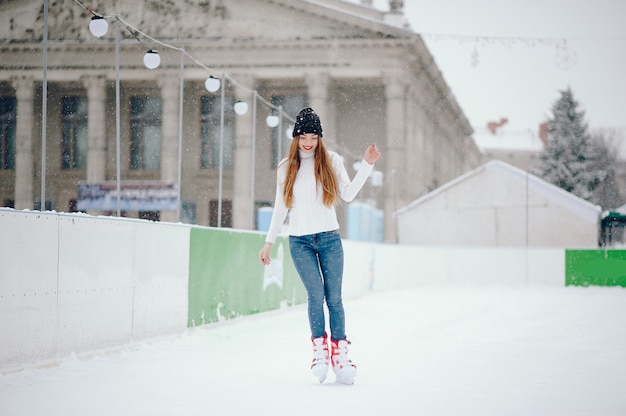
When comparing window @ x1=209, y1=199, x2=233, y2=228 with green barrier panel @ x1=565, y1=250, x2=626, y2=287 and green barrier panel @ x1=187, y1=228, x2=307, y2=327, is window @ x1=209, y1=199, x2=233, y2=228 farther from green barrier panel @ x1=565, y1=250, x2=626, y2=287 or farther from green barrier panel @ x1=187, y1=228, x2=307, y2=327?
green barrier panel @ x1=187, y1=228, x2=307, y2=327

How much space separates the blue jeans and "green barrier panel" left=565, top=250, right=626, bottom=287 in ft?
60.5

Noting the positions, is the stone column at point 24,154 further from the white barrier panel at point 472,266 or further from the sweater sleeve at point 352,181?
the sweater sleeve at point 352,181

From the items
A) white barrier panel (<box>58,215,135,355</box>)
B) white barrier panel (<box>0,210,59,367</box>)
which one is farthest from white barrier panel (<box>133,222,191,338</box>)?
white barrier panel (<box>0,210,59,367</box>)

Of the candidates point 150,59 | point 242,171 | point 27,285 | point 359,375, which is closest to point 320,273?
point 359,375

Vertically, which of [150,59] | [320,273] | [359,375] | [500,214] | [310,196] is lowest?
[359,375]

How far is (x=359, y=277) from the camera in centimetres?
1839

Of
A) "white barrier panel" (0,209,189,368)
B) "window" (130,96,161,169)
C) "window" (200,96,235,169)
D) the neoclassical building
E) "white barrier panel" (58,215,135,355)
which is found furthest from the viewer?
"window" (200,96,235,169)

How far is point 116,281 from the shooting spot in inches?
297

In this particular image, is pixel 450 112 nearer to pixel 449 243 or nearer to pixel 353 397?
pixel 449 243

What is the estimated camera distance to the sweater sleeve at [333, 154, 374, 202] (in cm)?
553

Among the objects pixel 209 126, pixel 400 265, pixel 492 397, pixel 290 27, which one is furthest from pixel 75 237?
pixel 209 126

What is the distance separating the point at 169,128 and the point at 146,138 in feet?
9.75

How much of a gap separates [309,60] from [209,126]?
5995mm

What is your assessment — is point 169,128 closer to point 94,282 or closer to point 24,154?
point 24,154
